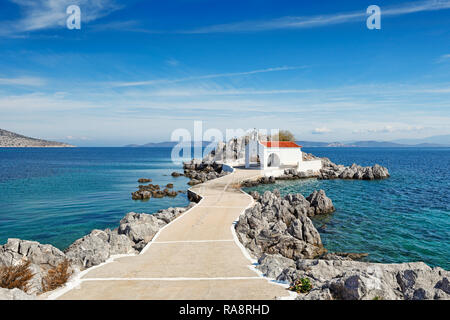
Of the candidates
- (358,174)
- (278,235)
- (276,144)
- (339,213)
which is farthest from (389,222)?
(276,144)

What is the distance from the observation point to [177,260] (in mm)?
11500

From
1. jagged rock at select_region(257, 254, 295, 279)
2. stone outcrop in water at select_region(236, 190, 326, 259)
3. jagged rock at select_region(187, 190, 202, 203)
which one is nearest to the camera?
jagged rock at select_region(257, 254, 295, 279)

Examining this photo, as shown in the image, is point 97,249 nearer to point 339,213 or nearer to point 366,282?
point 366,282

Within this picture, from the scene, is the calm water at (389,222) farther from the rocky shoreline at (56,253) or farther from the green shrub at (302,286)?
the rocky shoreline at (56,253)

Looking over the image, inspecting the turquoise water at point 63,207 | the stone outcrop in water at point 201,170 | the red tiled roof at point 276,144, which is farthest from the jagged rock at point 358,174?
the turquoise water at point 63,207

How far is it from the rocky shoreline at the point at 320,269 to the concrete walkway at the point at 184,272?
36.6 inches

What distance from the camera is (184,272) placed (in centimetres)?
1015

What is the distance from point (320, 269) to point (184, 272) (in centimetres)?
488

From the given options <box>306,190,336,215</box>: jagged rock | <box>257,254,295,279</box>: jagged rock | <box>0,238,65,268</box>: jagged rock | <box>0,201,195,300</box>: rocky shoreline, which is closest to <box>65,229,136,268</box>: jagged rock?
<box>0,201,195,300</box>: rocky shoreline

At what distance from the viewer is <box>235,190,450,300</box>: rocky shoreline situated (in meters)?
6.73

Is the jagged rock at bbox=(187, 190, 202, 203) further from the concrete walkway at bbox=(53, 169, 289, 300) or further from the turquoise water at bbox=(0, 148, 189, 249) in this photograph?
the concrete walkway at bbox=(53, 169, 289, 300)

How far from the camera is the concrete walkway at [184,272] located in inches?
321

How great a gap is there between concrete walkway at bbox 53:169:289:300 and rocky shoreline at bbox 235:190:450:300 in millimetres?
929

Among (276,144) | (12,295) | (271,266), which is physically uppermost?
(276,144)
